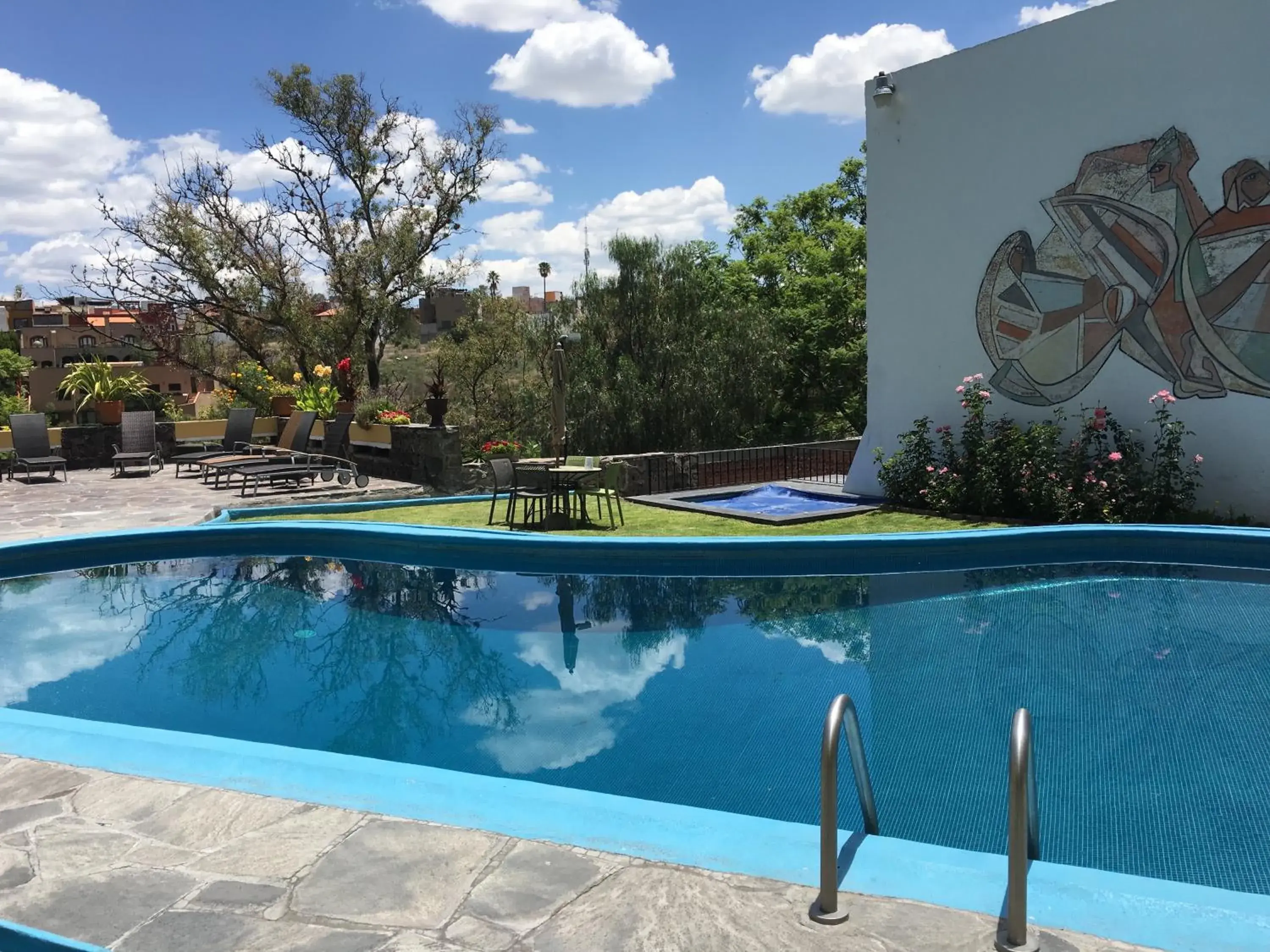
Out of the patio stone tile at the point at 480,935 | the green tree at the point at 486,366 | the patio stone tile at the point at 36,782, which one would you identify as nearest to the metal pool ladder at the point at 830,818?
the patio stone tile at the point at 480,935

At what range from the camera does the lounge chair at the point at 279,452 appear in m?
14.3

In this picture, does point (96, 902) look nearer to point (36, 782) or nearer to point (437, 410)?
point (36, 782)

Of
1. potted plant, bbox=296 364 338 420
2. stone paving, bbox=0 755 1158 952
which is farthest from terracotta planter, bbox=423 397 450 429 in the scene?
stone paving, bbox=0 755 1158 952

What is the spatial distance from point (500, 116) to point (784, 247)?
8.93 m

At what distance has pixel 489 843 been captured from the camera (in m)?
3.38

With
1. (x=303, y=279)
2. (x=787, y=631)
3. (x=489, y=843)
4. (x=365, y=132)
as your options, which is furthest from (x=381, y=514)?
(x=365, y=132)

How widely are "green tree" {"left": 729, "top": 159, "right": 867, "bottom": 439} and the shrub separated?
10.9 metres

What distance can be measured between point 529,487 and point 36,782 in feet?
24.7

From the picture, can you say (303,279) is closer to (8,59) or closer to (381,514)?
(8,59)

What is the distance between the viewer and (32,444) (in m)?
15.9

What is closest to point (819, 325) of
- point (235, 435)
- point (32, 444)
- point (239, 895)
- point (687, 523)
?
point (687, 523)

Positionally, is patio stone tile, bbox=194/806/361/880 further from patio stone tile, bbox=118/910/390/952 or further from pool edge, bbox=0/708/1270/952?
patio stone tile, bbox=118/910/390/952

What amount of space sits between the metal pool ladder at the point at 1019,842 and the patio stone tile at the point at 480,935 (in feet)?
4.66

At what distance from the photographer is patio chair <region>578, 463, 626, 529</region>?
11102mm
